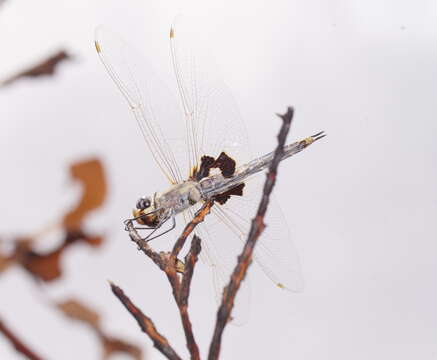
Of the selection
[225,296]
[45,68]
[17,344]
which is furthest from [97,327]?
[225,296]

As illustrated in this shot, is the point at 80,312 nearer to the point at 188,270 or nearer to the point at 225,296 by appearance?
the point at 225,296

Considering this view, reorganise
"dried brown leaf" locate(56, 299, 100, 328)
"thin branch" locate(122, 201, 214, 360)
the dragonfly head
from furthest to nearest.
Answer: the dragonfly head < "thin branch" locate(122, 201, 214, 360) < "dried brown leaf" locate(56, 299, 100, 328)

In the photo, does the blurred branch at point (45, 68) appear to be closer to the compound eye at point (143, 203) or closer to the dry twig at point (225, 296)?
the dry twig at point (225, 296)

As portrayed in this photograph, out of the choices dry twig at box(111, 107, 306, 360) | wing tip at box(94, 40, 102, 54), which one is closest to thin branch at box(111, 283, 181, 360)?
dry twig at box(111, 107, 306, 360)

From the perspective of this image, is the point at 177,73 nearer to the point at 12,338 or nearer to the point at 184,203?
the point at 184,203

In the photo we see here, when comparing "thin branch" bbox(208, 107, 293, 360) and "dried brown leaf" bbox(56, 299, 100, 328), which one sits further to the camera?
"thin branch" bbox(208, 107, 293, 360)

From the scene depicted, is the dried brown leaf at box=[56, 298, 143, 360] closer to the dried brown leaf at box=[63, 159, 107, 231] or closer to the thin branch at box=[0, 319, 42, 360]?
the thin branch at box=[0, 319, 42, 360]

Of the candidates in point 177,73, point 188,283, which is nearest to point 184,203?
point 177,73

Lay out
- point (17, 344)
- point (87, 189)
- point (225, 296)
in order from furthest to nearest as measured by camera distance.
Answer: point (225, 296), point (87, 189), point (17, 344)
